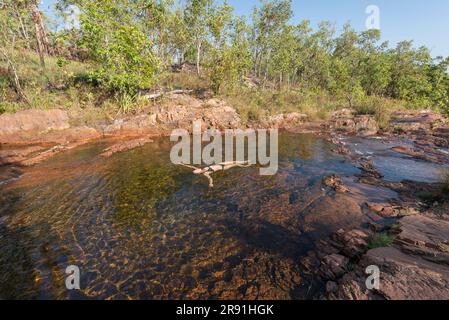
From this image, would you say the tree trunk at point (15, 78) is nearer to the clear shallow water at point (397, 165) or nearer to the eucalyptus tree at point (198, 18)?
the eucalyptus tree at point (198, 18)

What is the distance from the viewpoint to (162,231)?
6043 mm

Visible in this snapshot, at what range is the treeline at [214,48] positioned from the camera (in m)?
16.9

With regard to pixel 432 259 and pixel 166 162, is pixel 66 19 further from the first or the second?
pixel 432 259

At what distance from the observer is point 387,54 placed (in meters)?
35.5

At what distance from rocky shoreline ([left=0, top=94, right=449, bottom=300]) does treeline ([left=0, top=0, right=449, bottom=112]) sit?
3155mm

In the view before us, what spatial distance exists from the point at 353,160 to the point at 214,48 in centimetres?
1775

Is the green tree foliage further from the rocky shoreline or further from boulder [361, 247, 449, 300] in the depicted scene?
boulder [361, 247, 449, 300]

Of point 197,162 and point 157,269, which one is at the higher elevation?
point 197,162

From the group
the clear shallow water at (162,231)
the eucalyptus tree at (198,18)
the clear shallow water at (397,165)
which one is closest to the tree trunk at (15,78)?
the clear shallow water at (162,231)

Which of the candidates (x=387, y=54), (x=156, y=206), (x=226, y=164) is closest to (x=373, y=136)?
(x=226, y=164)

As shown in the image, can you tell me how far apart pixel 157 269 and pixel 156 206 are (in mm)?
2739

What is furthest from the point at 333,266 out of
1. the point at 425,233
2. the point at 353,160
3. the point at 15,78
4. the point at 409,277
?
the point at 15,78

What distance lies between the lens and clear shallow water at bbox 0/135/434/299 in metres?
4.36

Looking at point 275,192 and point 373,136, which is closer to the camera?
point 275,192
